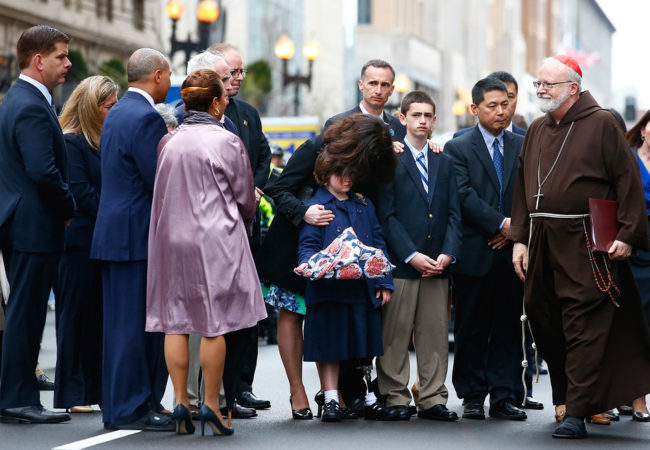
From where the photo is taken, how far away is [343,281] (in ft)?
28.5

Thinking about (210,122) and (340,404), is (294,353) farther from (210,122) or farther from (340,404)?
(210,122)

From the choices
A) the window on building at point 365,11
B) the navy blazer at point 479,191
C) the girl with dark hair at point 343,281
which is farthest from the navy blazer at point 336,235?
the window on building at point 365,11

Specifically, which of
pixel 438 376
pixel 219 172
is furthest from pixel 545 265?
pixel 219 172

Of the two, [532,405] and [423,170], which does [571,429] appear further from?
[423,170]

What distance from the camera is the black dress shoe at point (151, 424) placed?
8102 millimetres

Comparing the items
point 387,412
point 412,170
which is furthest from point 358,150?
point 387,412

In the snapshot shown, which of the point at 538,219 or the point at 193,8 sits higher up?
the point at 193,8

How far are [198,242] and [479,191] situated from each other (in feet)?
7.82

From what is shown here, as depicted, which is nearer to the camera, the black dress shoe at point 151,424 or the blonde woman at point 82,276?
the black dress shoe at point 151,424

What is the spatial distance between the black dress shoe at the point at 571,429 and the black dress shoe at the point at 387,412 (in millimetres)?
1073

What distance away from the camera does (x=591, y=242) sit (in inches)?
328

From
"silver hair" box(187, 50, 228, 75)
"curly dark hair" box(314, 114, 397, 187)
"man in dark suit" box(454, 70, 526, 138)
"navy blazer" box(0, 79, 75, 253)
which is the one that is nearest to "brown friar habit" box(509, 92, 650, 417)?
"curly dark hair" box(314, 114, 397, 187)

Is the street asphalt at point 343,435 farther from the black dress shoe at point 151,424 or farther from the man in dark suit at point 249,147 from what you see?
the man in dark suit at point 249,147

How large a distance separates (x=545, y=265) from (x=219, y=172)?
2.18 meters
